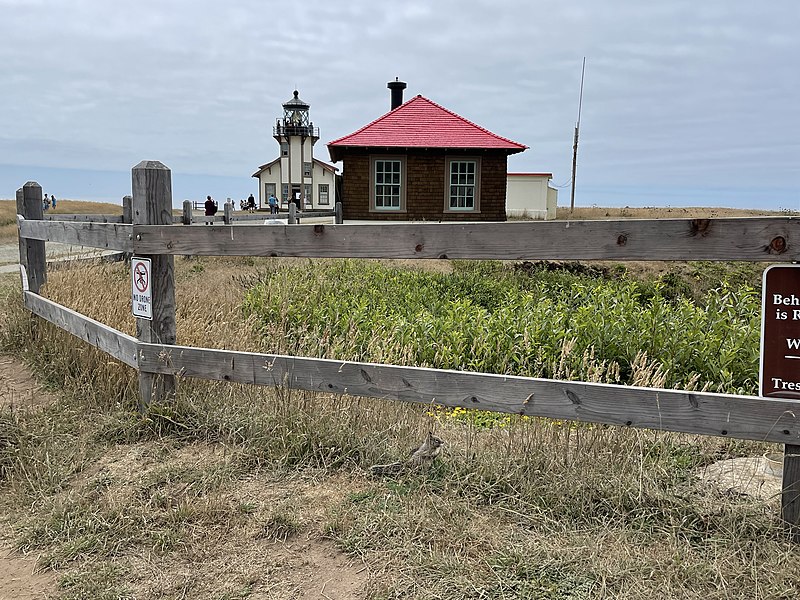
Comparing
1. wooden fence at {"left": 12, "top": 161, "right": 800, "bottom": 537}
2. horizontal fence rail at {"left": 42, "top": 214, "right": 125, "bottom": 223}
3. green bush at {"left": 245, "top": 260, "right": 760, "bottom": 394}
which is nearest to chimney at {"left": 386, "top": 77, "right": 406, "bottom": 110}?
horizontal fence rail at {"left": 42, "top": 214, "right": 125, "bottom": 223}

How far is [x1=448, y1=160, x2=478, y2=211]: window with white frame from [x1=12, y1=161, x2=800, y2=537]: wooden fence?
795 inches

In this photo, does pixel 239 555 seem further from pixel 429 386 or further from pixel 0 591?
pixel 429 386

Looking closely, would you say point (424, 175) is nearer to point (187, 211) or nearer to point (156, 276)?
point (187, 211)

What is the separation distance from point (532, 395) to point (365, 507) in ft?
3.21

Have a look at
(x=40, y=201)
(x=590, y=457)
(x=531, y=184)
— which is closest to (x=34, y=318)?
(x=40, y=201)

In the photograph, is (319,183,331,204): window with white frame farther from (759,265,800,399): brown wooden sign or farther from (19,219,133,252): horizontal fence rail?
(759,265,800,399): brown wooden sign

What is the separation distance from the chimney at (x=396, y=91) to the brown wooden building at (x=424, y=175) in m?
5.24

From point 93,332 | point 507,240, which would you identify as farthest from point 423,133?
point 507,240

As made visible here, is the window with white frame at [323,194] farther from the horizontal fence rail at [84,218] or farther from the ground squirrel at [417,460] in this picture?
the ground squirrel at [417,460]

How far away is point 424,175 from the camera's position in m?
24.0

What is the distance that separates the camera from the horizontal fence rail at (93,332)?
14.7ft

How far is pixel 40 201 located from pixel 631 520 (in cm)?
722

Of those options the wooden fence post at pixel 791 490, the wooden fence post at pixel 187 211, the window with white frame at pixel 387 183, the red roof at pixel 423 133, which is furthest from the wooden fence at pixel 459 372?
the window with white frame at pixel 387 183

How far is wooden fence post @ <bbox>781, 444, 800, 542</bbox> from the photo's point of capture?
283 cm
